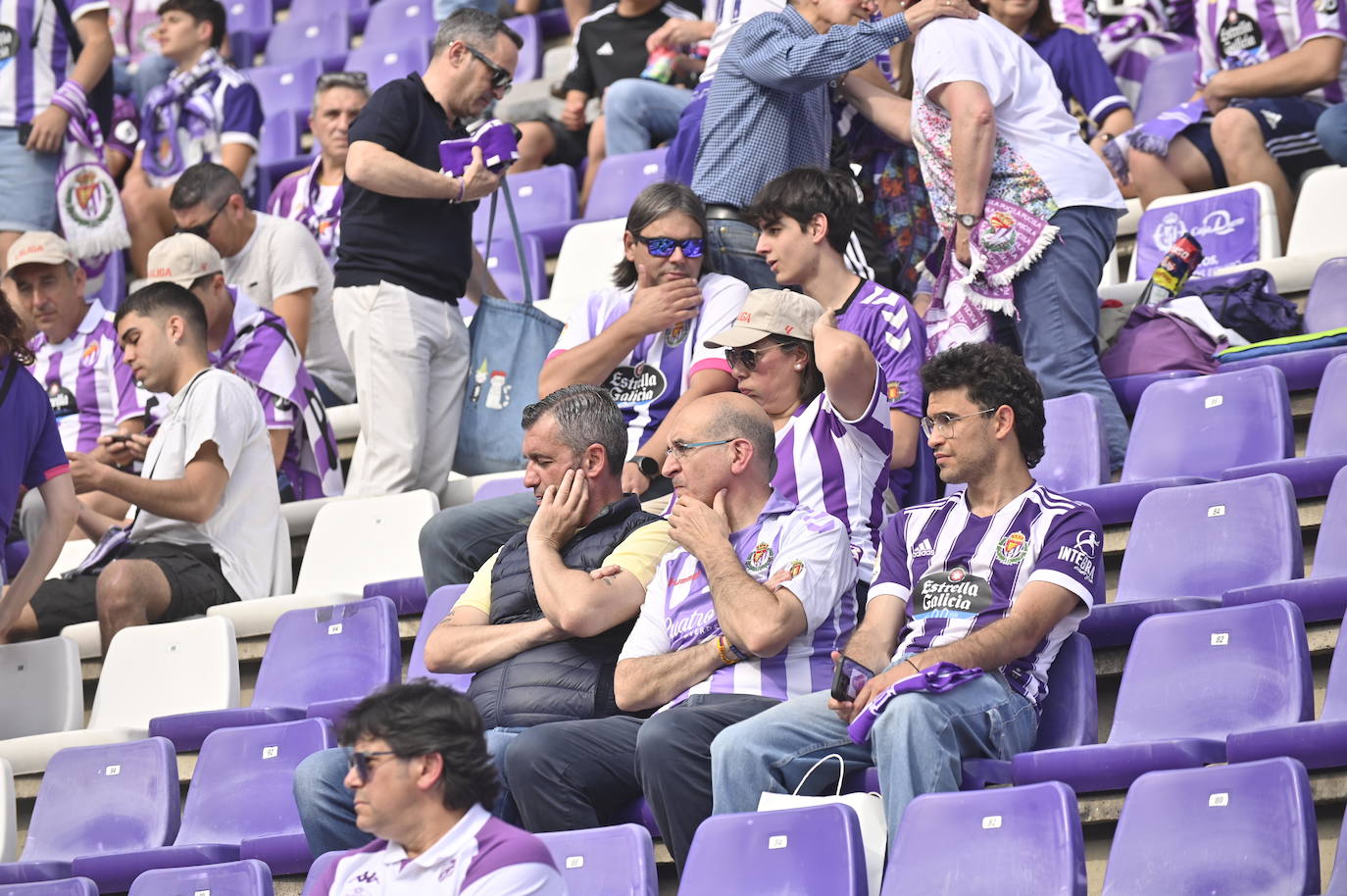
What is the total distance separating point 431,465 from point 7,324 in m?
1.20

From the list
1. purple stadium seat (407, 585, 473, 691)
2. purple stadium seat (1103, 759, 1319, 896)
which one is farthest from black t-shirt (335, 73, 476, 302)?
purple stadium seat (1103, 759, 1319, 896)

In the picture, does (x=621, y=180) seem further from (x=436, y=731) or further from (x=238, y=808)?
(x=436, y=731)

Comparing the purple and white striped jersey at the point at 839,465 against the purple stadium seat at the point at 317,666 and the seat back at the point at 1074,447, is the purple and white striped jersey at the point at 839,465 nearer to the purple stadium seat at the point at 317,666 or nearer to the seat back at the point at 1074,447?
the seat back at the point at 1074,447

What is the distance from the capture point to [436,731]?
306cm

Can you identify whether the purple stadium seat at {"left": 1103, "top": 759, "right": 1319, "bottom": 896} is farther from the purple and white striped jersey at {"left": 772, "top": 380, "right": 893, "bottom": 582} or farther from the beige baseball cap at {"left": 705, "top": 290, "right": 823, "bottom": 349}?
the beige baseball cap at {"left": 705, "top": 290, "right": 823, "bottom": 349}

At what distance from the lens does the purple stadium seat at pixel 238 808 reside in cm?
425

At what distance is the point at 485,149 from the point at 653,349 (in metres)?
0.86

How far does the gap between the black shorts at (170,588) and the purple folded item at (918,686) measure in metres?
2.28

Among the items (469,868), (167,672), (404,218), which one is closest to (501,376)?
(404,218)

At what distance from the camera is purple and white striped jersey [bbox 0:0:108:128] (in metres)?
7.44

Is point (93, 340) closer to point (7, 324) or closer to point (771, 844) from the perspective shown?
point (7, 324)

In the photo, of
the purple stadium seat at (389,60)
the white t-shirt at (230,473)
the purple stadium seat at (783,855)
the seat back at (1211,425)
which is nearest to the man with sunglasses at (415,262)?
the white t-shirt at (230,473)

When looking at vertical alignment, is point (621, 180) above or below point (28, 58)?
below

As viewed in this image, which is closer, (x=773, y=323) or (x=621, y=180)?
(x=773, y=323)
